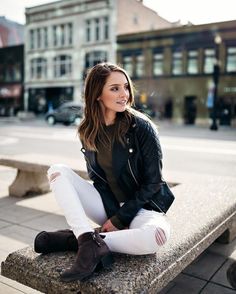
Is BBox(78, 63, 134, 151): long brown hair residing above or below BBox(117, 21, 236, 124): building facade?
below

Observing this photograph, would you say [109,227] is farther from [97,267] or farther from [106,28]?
[106,28]

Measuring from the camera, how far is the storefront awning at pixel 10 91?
40.1 meters

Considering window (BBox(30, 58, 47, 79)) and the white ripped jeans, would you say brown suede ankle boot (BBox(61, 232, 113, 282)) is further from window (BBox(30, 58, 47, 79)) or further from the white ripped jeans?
window (BBox(30, 58, 47, 79))

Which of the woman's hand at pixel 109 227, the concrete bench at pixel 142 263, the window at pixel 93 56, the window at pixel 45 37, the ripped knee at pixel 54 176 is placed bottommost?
the concrete bench at pixel 142 263

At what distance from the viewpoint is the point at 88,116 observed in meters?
2.70

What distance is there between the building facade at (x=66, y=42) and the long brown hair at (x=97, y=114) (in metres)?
30.8

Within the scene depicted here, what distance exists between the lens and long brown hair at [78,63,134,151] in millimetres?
2543

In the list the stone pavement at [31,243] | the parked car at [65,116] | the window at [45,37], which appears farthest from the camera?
the window at [45,37]

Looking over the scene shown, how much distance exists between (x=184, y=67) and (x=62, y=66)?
13.7 m

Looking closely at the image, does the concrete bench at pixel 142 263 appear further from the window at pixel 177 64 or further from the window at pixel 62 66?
the window at pixel 62 66

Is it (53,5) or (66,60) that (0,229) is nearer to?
(66,60)

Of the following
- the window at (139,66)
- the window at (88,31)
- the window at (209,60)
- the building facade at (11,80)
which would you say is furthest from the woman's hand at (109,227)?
the building facade at (11,80)

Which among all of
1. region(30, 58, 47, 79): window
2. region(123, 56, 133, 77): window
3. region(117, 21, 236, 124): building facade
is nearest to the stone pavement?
region(117, 21, 236, 124): building facade

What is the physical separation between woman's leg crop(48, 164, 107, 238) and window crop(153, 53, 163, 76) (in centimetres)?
2986
